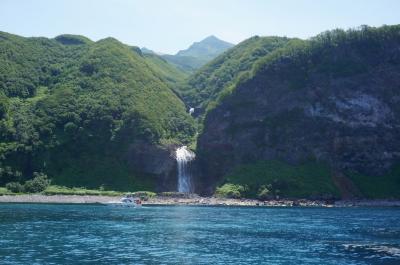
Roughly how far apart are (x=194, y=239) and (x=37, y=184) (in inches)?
3599

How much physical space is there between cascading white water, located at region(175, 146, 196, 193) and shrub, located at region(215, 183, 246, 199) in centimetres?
1161

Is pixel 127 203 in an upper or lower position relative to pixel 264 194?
lower

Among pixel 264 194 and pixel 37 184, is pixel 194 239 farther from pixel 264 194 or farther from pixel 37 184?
pixel 37 184

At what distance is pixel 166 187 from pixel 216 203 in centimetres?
2471

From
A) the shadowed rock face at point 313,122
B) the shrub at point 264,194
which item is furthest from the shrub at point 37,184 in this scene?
the shrub at point 264,194

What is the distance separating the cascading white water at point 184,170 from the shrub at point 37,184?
38099 millimetres

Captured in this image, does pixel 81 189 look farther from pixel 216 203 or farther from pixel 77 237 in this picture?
pixel 77 237

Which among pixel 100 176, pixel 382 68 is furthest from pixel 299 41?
pixel 100 176

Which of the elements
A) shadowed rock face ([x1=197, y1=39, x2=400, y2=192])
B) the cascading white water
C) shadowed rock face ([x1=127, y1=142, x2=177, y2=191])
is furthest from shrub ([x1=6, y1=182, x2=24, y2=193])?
shadowed rock face ([x1=197, y1=39, x2=400, y2=192])

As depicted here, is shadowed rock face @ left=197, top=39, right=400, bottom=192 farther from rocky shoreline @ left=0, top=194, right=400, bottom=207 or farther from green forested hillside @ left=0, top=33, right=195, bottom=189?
green forested hillside @ left=0, top=33, right=195, bottom=189

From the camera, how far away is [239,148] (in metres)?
165

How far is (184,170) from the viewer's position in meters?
161

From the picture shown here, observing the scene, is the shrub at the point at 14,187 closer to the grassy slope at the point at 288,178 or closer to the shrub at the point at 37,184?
the shrub at the point at 37,184

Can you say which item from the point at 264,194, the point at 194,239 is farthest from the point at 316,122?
the point at 194,239
